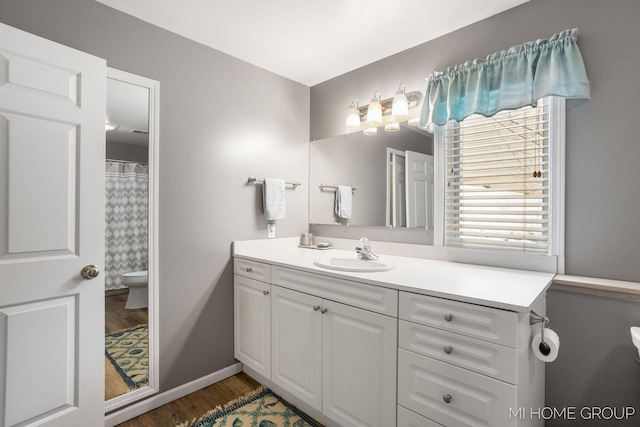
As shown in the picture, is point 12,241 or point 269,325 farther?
point 269,325

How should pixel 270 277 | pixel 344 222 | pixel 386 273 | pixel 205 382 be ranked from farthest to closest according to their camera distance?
pixel 344 222, pixel 205 382, pixel 270 277, pixel 386 273

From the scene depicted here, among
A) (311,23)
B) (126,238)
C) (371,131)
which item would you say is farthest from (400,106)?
Answer: (126,238)

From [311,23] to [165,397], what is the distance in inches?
96.7

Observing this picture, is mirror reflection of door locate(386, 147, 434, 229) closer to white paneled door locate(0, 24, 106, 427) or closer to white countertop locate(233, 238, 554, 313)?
white countertop locate(233, 238, 554, 313)

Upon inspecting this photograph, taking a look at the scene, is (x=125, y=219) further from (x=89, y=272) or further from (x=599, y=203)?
(x=599, y=203)

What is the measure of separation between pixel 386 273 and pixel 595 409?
1150 millimetres

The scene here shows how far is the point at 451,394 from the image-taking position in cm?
122

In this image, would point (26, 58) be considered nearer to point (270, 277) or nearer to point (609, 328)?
point (270, 277)

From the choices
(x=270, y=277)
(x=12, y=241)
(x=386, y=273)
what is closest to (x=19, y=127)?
(x=12, y=241)

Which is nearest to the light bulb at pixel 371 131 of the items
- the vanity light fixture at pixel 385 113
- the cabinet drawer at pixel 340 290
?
the vanity light fixture at pixel 385 113

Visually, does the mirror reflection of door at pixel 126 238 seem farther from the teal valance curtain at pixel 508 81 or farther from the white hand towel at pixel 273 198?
the teal valance curtain at pixel 508 81

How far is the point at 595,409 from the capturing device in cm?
150

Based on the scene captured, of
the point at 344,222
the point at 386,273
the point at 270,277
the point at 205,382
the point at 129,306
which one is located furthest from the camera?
the point at 344,222

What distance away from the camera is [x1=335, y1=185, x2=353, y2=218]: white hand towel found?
99.1 inches
